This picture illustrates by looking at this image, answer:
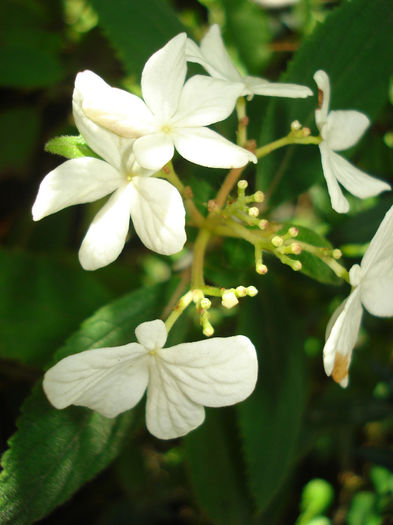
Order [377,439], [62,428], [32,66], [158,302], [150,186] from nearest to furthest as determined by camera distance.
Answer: [150,186], [62,428], [158,302], [32,66], [377,439]

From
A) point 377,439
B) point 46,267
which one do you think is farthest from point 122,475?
point 377,439

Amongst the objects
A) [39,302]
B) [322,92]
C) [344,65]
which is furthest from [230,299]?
[39,302]

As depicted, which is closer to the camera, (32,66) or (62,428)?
(62,428)

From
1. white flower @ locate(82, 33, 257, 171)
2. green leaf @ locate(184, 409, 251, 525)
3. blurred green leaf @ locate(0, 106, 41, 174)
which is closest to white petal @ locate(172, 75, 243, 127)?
white flower @ locate(82, 33, 257, 171)

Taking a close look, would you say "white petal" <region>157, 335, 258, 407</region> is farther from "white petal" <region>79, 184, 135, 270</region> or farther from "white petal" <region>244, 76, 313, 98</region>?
"white petal" <region>244, 76, 313, 98</region>

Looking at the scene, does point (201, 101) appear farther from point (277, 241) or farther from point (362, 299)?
point (362, 299)

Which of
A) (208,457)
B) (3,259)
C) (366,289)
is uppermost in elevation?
(366,289)

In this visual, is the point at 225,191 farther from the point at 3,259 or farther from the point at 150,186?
the point at 3,259
